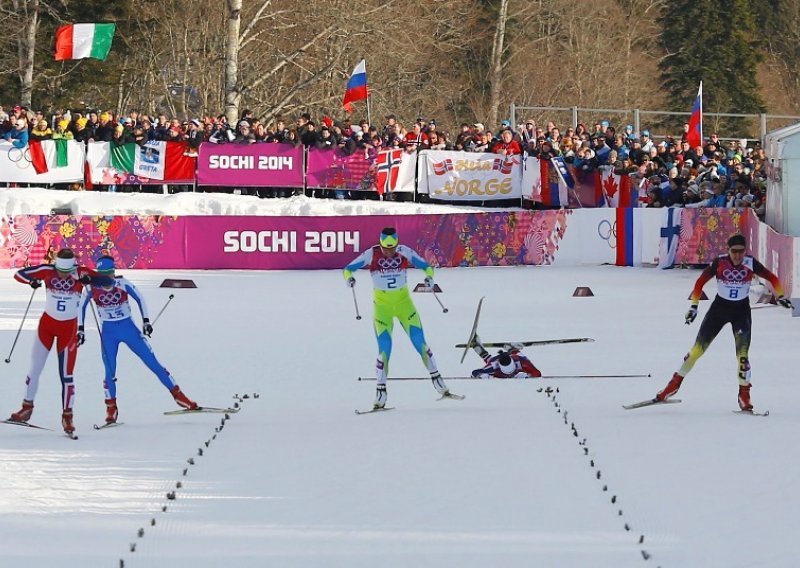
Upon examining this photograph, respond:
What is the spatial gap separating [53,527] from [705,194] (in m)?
23.0

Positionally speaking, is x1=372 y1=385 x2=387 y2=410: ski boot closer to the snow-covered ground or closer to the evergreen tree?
the snow-covered ground

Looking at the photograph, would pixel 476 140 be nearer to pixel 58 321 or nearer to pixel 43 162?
pixel 43 162

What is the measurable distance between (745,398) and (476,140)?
21.1m

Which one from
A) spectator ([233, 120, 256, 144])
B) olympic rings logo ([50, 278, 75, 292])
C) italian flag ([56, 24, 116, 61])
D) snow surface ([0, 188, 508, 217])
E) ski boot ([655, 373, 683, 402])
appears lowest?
ski boot ([655, 373, 683, 402])

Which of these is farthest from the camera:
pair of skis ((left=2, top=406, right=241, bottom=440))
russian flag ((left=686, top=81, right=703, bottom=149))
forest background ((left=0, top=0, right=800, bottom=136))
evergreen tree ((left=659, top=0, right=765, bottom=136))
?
evergreen tree ((left=659, top=0, right=765, bottom=136))

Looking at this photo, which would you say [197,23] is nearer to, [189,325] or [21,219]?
[21,219]

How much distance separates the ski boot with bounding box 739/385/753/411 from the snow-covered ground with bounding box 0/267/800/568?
27 centimetres

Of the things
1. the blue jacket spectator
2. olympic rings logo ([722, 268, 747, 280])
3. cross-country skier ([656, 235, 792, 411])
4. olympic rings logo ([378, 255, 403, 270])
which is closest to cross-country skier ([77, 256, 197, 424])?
olympic rings logo ([378, 255, 403, 270])

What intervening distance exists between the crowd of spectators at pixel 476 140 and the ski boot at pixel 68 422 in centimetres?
2030

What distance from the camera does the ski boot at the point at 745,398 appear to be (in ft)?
46.1

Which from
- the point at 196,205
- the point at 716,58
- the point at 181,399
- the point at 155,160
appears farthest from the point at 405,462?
the point at 716,58

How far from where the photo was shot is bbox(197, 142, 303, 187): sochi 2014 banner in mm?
34812

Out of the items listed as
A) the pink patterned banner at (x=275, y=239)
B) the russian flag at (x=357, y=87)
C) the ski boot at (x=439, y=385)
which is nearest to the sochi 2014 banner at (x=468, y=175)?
the pink patterned banner at (x=275, y=239)

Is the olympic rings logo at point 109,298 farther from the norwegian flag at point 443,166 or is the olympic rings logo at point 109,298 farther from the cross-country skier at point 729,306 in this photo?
the norwegian flag at point 443,166
